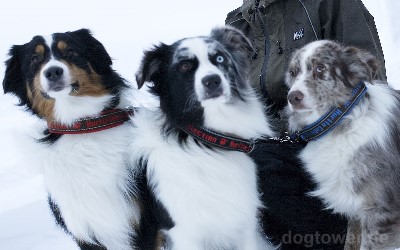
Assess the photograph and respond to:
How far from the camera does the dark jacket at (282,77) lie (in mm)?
3432

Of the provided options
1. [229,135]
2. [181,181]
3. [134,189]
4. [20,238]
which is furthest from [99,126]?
[20,238]

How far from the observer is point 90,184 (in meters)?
2.94

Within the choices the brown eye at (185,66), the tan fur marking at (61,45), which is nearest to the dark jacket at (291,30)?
the brown eye at (185,66)

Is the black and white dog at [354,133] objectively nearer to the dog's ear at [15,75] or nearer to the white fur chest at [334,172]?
the white fur chest at [334,172]

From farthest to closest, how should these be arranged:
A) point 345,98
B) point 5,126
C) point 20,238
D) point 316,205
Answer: point 5,126
point 20,238
point 316,205
point 345,98

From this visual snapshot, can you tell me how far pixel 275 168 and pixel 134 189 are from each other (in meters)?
1.29

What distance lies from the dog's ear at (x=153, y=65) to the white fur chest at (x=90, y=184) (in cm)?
54

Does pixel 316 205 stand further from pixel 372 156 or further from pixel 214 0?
pixel 214 0

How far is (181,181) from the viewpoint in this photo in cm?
284

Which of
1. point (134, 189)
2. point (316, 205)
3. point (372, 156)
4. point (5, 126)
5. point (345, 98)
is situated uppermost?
point (345, 98)

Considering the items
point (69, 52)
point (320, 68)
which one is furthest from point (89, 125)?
point (320, 68)

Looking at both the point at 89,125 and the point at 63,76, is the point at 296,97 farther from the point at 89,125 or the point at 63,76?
the point at 63,76

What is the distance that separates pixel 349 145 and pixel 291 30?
1285 mm

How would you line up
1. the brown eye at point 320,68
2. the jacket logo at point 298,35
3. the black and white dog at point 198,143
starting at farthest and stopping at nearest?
the jacket logo at point 298,35 → the brown eye at point 320,68 → the black and white dog at point 198,143
